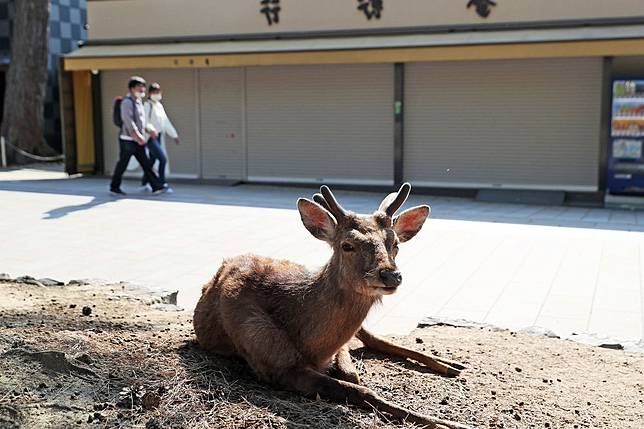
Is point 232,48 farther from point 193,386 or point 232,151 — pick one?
point 193,386

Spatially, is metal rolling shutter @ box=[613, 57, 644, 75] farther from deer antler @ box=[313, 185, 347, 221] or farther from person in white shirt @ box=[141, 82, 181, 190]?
deer antler @ box=[313, 185, 347, 221]

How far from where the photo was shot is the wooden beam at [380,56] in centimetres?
1274

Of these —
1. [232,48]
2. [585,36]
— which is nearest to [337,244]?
[585,36]

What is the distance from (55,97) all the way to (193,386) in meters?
19.7

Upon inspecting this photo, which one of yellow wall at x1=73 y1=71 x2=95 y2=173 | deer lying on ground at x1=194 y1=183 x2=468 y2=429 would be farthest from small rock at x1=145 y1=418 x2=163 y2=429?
yellow wall at x1=73 y1=71 x2=95 y2=173

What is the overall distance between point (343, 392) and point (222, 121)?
13425 millimetres

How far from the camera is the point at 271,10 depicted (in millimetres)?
15945

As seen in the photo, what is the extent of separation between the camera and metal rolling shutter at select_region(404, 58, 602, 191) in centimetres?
1379

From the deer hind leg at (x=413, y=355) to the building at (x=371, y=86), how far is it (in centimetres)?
946

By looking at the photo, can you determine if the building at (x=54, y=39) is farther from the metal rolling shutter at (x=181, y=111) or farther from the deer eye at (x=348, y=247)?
the deer eye at (x=348, y=247)

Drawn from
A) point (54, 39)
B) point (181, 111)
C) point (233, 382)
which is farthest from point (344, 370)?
point (54, 39)

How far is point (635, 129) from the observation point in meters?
13.3

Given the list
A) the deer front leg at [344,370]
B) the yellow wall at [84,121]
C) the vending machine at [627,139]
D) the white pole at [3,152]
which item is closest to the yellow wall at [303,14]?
the yellow wall at [84,121]

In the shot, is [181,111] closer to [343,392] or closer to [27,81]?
[27,81]
